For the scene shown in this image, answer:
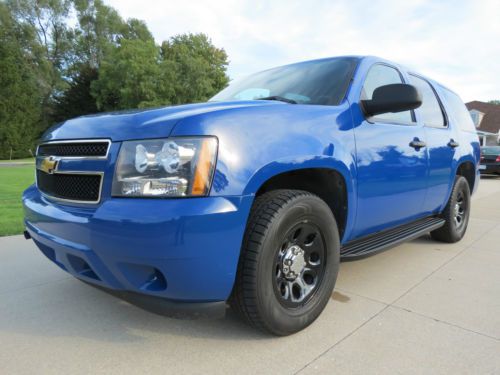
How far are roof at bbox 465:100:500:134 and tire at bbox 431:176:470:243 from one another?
42831 millimetres

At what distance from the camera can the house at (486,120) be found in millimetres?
38844

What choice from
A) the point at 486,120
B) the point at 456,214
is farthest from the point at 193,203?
the point at 486,120

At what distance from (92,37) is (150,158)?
48124 mm

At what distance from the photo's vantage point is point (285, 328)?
206 cm

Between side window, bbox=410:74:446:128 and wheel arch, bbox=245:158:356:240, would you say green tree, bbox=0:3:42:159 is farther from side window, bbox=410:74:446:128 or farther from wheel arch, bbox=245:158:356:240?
wheel arch, bbox=245:158:356:240

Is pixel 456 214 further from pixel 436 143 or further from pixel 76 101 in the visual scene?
pixel 76 101

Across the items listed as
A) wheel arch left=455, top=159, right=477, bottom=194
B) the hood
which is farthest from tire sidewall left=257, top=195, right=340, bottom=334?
wheel arch left=455, top=159, right=477, bottom=194

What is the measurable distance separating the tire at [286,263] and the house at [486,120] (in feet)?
139

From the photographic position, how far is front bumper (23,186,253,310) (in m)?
1.61

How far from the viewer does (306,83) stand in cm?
278

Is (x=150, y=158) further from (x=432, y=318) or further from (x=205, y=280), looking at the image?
(x=432, y=318)

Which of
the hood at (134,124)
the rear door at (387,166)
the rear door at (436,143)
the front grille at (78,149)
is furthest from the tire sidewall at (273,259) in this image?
the rear door at (436,143)

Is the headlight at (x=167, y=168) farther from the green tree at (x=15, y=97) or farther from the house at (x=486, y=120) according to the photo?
the house at (x=486, y=120)

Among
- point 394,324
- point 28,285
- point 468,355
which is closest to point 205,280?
point 394,324
